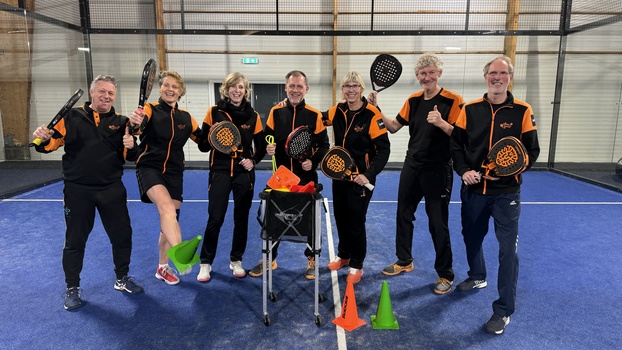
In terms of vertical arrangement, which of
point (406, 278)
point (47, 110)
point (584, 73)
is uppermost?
point (584, 73)

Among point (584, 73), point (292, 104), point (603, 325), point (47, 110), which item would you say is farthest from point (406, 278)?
point (47, 110)

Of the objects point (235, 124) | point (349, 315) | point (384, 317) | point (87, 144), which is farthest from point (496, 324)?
point (87, 144)

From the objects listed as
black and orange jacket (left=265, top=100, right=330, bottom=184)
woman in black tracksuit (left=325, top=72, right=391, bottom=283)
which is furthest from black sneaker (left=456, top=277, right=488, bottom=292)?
black and orange jacket (left=265, top=100, right=330, bottom=184)

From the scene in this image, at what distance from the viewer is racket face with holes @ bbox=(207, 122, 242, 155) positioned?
318 centimetres

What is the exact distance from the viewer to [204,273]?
3.50m

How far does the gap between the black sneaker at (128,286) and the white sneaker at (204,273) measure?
482 mm

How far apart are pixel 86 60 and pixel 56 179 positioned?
299 centimetres

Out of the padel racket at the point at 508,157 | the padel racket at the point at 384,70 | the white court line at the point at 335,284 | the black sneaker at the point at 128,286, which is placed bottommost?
the white court line at the point at 335,284

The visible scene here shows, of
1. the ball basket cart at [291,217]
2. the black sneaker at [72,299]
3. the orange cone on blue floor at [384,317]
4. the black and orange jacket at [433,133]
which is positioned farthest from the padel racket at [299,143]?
the black sneaker at [72,299]

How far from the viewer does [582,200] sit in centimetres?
652

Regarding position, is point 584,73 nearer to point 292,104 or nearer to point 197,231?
point 292,104

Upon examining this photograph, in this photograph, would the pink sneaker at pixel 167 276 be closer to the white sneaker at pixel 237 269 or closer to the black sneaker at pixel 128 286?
the black sneaker at pixel 128 286

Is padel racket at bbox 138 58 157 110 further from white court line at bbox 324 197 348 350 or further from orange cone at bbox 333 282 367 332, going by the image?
orange cone at bbox 333 282 367 332

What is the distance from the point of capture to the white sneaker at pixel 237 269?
3.57 meters
